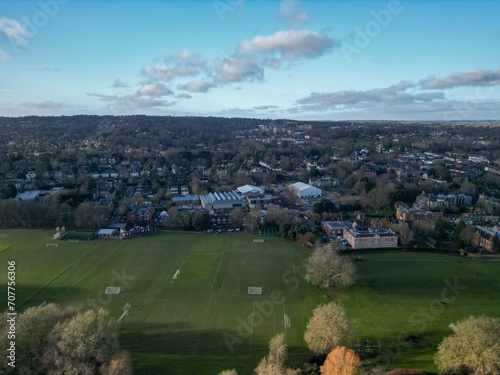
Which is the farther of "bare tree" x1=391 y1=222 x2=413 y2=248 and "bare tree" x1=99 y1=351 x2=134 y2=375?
"bare tree" x1=391 y1=222 x2=413 y2=248

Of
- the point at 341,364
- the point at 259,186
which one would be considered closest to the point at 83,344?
the point at 341,364

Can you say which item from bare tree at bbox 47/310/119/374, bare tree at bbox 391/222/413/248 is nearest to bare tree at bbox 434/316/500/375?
bare tree at bbox 391/222/413/248

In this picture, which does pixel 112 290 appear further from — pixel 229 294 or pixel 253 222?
pixel 253 222

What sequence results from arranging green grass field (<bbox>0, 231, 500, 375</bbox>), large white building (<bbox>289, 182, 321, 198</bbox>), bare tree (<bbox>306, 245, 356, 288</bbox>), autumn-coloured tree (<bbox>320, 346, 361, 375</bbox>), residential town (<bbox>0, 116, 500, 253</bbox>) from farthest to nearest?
large white building (<bbox>289, 182, 321, 198</bbox>), residential town (<bbox>0, 116, 500, 253</bbox>), bare tree (<bbox>306, 245, 356, 288</bbox>), green grass field (<bbox>0, 231, 500, 375</bbox>), autumn-coloured tree (<bbox>320, 346, 361, 375</bbox>)

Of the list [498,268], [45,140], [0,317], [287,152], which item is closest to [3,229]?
[0,317]

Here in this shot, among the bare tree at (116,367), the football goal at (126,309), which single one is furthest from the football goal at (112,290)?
the bare tree at (116,367)

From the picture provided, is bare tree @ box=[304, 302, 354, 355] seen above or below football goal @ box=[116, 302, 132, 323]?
above

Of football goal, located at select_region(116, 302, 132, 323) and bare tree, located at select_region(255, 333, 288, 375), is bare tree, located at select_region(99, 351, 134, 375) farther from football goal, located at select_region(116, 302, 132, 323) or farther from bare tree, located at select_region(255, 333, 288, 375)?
bare tree, located at select_region(255, 333, 288, 375)
